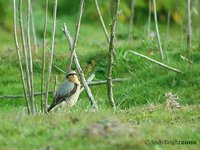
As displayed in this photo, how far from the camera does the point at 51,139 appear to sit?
22.7 ft

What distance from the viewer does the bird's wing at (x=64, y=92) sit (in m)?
9.97

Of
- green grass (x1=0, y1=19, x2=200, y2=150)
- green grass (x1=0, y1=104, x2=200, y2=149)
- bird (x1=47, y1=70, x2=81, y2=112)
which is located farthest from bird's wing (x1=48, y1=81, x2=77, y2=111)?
green grass (x1=0, y1=104, x2=200, y2=149)

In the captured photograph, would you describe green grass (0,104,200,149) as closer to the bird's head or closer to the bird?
the bird

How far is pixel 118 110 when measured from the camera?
9.27 metres

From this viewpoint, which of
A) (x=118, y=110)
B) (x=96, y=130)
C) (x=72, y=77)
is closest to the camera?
(x=96, y=130)

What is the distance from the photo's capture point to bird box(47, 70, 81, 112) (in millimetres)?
9969

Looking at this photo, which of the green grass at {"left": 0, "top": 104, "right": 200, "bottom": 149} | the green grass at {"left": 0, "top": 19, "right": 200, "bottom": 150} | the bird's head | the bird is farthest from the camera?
the bird's head

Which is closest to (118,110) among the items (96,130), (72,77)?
(72,77)

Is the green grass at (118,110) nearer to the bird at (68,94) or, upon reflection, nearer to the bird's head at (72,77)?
the bird at (68,94)

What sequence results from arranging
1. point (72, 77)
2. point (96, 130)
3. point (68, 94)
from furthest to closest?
point (72, 77)
point (68, 94)
point (96, 130)

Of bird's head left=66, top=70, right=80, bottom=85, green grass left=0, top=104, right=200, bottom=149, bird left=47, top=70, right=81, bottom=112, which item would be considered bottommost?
bird left=47, top=70, right=81, bottom=112

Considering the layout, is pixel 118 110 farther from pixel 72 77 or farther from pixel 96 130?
pixel 96 130

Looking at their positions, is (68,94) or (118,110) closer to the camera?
(118,110)

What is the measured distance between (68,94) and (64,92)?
0.09 meters
